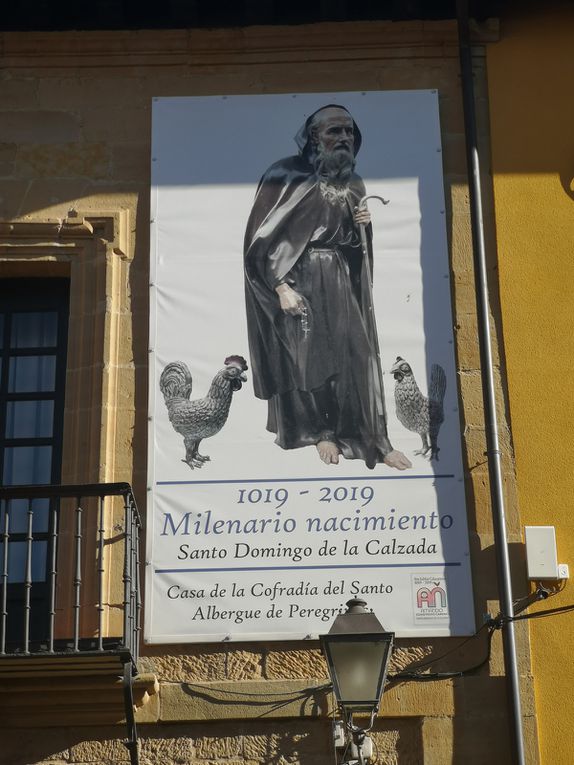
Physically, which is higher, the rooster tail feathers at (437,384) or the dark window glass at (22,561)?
the rooster tail feathers at (437,384)

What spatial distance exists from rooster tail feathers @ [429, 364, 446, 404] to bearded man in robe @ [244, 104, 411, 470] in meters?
0.30

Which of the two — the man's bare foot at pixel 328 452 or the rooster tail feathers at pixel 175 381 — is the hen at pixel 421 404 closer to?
the man's bare foot at pixel 328 452

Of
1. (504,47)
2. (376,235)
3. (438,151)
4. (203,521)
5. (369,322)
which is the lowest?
(203,521)

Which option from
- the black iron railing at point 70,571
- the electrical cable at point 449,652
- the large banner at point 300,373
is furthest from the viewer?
the large banner at point 300,373

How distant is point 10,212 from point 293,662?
3322 millimetres

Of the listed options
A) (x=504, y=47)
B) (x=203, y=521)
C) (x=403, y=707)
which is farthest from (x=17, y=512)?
(x=504, y=47)

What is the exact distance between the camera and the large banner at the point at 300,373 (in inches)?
313

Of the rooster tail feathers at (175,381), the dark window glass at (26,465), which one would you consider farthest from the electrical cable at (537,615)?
the dark window glass at (26,465)

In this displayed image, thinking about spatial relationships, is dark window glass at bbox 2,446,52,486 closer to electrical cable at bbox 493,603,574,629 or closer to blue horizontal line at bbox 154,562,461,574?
blue horizontal line at bbox 154,562,461,574

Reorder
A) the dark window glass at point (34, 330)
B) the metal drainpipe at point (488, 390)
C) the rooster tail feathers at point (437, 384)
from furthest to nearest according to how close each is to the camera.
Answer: the dark window glass at point (34, 330) → the rooster tail feathers at point (437, 384) → the metal drainpipe at point (488, 390)

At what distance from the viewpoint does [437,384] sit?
8453mm

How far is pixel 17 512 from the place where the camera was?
8.46m

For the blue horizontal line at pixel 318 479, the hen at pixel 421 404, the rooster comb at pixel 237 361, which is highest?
the rooster comb at pixel 237 361

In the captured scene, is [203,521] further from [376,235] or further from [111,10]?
[111,10]
